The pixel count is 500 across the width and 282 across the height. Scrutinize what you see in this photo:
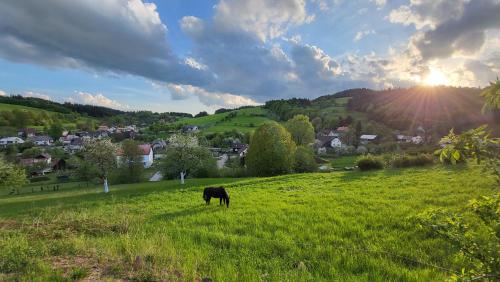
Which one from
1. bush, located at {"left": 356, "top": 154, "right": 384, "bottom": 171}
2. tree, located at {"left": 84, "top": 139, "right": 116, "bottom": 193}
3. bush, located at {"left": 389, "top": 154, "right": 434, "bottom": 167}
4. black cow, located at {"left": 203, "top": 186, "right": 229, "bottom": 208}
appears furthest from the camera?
bush, located at {"left": 356, "top": 154, "right": 384, "bottom": 171}

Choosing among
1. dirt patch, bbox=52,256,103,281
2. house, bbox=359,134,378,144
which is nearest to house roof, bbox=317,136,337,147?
house, bbox=359,134,378,144

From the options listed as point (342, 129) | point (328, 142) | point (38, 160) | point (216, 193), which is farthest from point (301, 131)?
point (38, 160)

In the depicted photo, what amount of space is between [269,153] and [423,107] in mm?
110898

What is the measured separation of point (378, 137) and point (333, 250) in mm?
112649

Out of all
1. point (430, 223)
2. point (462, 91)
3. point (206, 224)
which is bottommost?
point (206, 224)

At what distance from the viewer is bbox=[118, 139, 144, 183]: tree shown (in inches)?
2144

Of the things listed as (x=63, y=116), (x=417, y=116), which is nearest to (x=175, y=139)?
(x=417, y=116)

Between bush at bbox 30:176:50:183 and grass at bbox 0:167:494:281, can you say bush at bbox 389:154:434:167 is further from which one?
bush at bbox 30:176:50:183

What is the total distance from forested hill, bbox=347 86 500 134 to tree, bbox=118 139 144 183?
302 ft

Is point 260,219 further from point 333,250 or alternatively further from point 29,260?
point 29,260

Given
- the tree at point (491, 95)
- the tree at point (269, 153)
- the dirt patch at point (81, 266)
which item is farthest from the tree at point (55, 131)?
the tree at point (491, 95)

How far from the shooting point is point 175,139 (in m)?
34.9

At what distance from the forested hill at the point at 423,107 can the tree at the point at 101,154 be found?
96609mm

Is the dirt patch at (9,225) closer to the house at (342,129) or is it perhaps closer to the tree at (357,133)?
the tree at (357,133)
